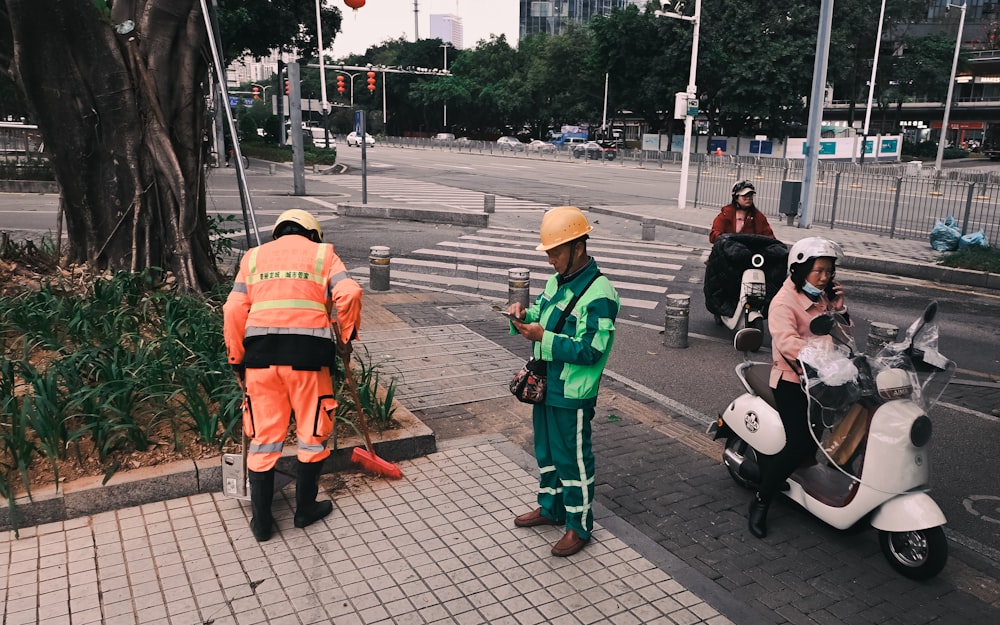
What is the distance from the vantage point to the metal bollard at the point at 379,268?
11102 mm

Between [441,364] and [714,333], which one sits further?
[714,333]

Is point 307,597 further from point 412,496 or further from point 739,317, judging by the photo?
point 739,317

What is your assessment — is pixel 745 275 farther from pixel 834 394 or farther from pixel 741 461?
pixel 834 394

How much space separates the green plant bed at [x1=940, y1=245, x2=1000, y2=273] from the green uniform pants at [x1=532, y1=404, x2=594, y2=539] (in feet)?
37.6

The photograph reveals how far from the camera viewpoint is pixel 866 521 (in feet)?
14.5

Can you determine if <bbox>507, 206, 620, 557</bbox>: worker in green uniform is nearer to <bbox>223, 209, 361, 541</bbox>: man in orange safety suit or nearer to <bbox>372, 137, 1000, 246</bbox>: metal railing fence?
<bbox>223, 209, 361, 541</bbox>: man in orange safety suit

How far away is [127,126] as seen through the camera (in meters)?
7.66

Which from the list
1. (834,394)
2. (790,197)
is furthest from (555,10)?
(834,394)

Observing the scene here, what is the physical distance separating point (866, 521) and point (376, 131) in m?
87.9

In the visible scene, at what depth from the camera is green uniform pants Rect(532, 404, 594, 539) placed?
422 centimetres

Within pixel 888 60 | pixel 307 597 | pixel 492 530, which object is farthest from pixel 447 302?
pixel 888 60

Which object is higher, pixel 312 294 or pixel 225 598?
pixel 312 294

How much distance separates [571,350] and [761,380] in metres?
1.62

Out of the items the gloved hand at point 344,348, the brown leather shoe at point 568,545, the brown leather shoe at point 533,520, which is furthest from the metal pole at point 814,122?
the gloved hand at point 344,348
